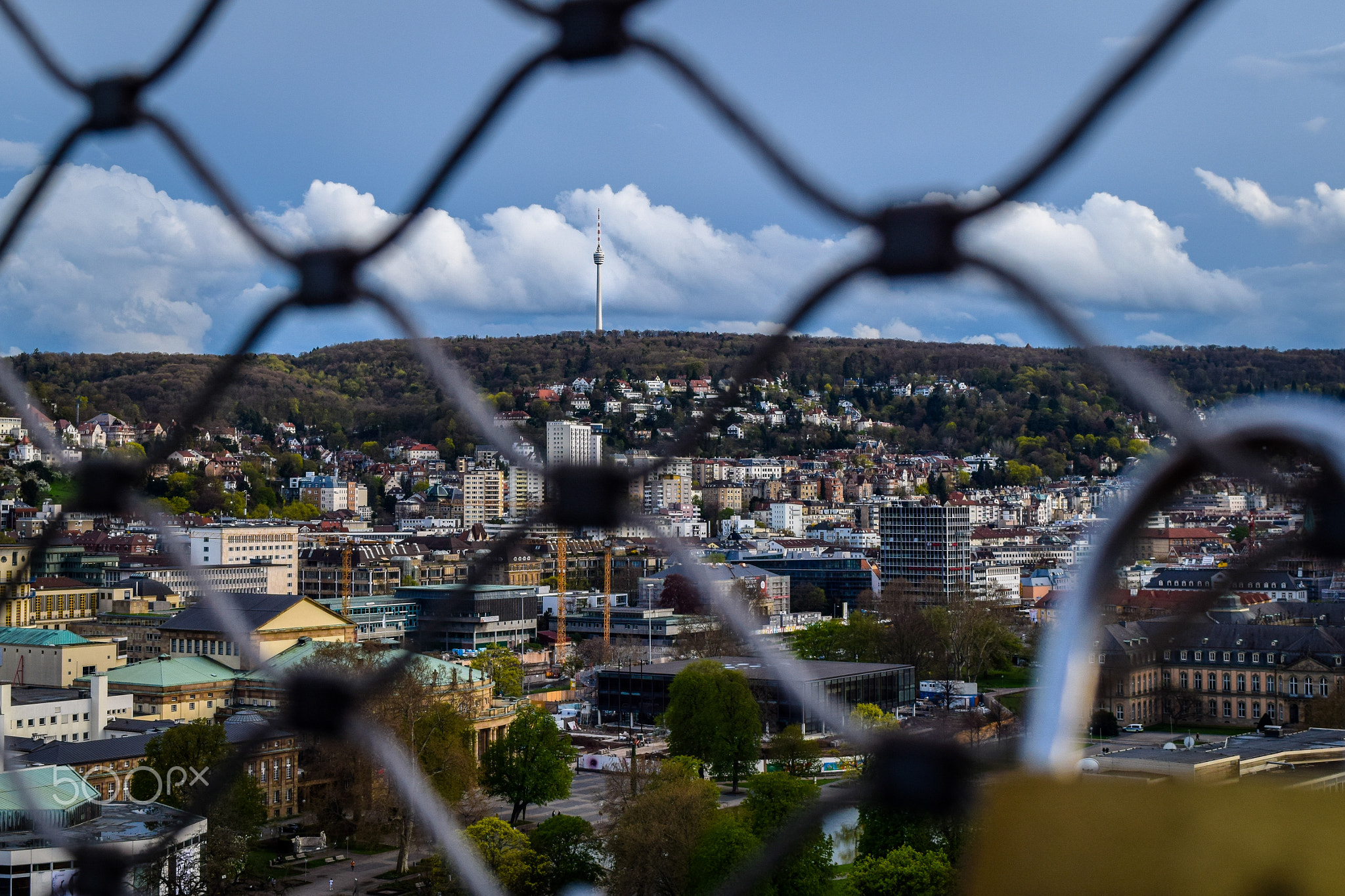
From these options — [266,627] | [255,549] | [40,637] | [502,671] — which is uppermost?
[255,549]

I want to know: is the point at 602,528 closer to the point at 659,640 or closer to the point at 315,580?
the point at 659,640

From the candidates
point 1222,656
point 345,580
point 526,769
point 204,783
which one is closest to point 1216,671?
point 1222,656

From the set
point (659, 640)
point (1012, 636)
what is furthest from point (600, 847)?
point (659, 640)

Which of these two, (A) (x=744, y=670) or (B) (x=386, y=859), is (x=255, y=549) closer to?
(B) (x=386, y=859)

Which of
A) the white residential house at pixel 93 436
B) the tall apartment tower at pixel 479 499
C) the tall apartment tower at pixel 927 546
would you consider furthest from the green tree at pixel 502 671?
the tall apartment tower at pixel 927 546

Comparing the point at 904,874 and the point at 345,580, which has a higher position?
the point at 345,580

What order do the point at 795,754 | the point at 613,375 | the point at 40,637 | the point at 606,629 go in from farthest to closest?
the point at 606,629
the point at 40,637
the point at 613,375
the point at 795,754
